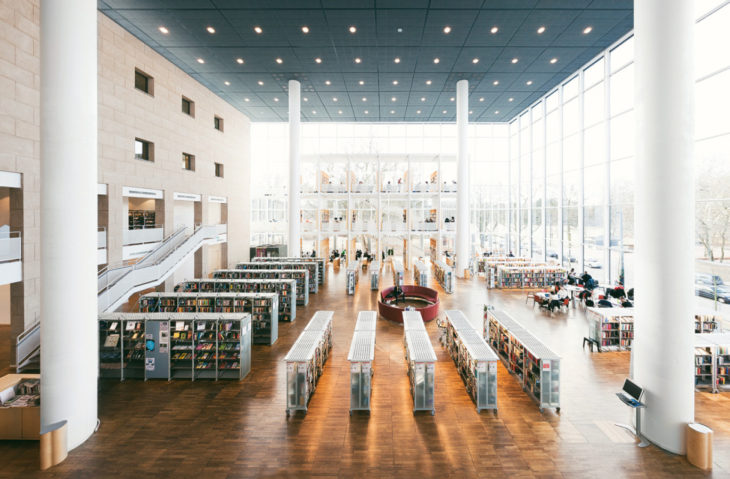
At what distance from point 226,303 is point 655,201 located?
33.8ft

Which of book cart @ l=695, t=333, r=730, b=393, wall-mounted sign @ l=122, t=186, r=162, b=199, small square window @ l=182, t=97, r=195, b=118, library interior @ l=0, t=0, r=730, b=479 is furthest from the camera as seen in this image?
small square window @ l=182, t=97, r=195, b=118

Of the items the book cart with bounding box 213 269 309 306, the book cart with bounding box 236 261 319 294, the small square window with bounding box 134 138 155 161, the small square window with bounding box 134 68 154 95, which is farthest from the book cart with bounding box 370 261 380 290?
the small square window with bounding box 134 68 154 95

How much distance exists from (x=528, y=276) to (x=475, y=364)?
41.1 ft

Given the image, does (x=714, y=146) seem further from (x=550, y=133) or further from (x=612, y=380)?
(x=550, y=133)

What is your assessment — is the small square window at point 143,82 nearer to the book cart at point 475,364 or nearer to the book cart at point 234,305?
the book cart at point 234,305

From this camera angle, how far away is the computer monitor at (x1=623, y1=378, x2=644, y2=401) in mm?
5527

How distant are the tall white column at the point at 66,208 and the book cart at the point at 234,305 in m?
4.76

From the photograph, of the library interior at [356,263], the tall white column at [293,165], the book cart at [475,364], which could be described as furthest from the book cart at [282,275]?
the book cart at [475,364]

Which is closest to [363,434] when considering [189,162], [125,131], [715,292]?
[715,292]

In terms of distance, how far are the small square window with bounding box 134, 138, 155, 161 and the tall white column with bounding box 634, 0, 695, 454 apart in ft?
51.5

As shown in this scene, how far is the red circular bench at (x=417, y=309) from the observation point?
12102 mm

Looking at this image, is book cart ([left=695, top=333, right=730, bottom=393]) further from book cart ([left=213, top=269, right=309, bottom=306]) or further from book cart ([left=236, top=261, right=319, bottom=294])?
book cart ([left=236, top=261, right=319, bottom=294])

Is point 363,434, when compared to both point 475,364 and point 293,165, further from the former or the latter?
point 293,165

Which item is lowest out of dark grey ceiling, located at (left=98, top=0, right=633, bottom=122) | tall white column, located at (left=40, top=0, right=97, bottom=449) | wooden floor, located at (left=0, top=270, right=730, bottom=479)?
wooden floor, located at (left=0, top=270, right=730, bottom=479)
